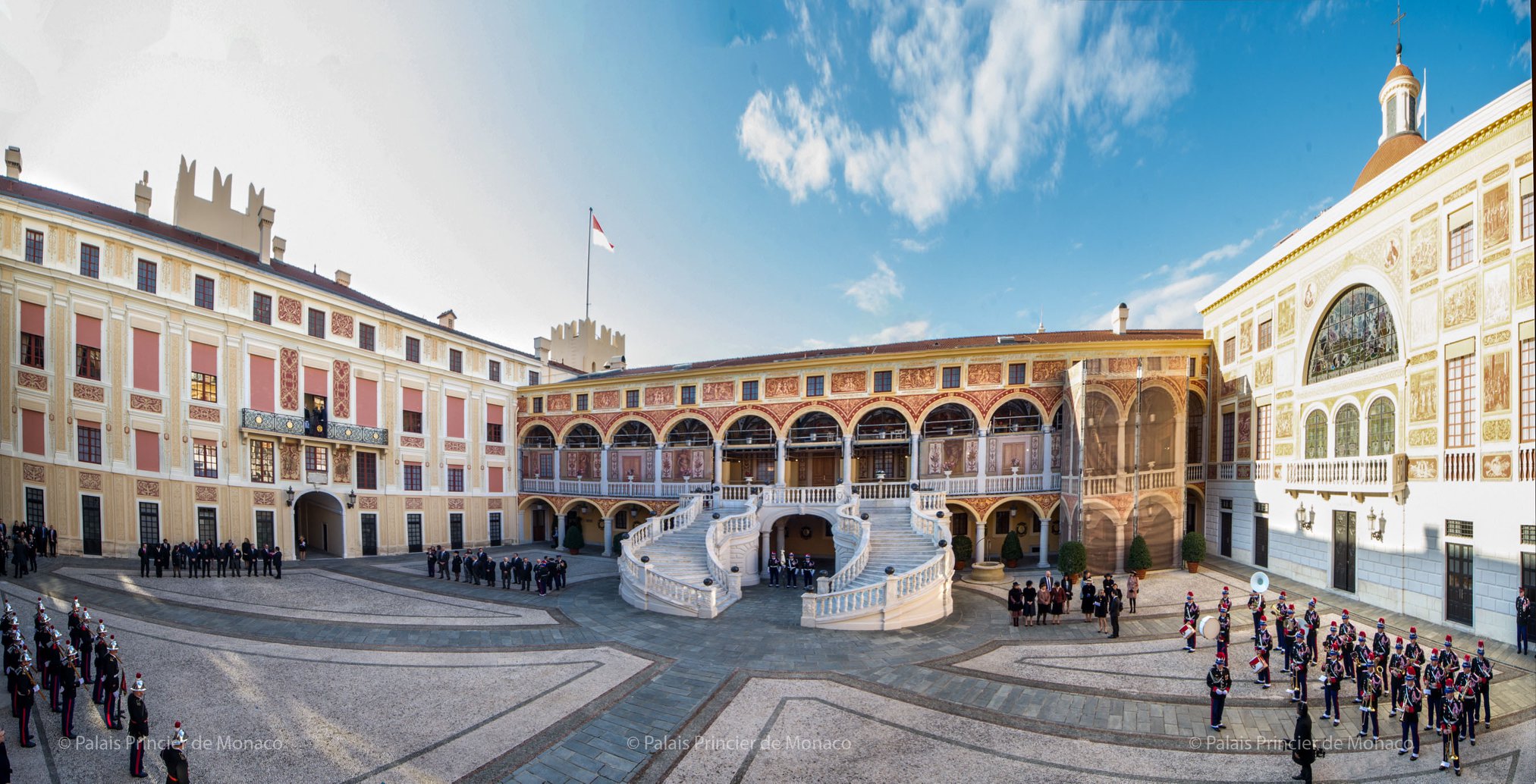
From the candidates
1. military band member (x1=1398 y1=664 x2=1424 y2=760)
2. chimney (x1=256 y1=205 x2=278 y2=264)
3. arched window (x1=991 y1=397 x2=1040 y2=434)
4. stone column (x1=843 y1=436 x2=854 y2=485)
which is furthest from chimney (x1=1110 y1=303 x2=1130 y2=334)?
chimney (x1=256 y1=205 x2=278 y2=264)

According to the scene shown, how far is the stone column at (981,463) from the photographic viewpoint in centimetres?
2561

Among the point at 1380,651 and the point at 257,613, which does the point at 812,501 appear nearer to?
the point at 1380,651

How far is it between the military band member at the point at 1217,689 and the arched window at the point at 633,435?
85.6 feet

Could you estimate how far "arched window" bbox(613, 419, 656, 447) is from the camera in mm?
32094

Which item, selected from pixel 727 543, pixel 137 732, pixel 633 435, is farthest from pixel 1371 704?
pixel 633 435

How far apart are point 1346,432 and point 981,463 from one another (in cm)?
1195

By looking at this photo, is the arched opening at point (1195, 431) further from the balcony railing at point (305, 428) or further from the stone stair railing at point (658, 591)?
the balcony railing at point (305, 428)

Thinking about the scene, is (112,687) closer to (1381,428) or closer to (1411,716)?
(1411,716)

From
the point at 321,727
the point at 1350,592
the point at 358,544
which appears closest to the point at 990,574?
the point at 1350,592

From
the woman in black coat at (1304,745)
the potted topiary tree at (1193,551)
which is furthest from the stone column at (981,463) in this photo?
the woman in black coat at (1304,745)

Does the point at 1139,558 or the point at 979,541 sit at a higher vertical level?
the point at 1139,558

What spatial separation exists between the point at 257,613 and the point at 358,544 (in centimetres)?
1316

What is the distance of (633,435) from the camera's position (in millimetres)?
32594

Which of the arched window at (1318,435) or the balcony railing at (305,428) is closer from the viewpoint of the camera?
the arched window at (1318,435)
